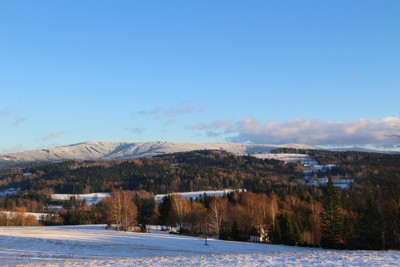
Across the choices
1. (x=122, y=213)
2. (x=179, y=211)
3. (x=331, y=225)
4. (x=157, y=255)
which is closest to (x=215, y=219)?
(x=179, y=211)

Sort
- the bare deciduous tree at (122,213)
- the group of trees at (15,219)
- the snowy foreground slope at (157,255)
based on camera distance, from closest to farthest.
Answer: the snowy foreground slope at (157,255) → the bare deciduous tree at (122,213) → the group of trees at (15,219)

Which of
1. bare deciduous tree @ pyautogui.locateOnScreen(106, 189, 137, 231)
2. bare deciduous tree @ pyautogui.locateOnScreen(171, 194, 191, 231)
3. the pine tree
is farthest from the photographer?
bare deciduous tree @ pyautogui.locateOnScreen(171, 194, 191, 231)

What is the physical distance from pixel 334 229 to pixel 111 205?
50140mm

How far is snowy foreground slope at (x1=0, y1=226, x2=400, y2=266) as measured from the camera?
67.9 ft

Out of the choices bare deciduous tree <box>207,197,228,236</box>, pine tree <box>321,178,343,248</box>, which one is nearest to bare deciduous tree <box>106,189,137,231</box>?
bare deciduous tree <box>207,197,228,236</box>

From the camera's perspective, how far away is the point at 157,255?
40812 mm

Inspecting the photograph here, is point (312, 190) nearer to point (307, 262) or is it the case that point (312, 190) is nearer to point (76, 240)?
point (76, 240)

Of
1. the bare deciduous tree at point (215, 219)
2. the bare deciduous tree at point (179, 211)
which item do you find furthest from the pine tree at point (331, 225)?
the bare deciduous tree at point (179, 211)

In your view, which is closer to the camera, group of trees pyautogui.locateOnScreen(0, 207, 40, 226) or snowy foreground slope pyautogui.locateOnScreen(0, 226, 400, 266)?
snowy foreground slope pyautogui.locateOnScreen(0, 226, 400, 266)

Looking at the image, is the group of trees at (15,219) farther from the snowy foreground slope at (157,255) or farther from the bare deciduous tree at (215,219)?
the snowy foreground slope at (157,255)

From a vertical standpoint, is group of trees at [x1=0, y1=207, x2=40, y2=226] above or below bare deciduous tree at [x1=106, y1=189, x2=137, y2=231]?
below

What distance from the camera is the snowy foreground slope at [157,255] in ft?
67.9

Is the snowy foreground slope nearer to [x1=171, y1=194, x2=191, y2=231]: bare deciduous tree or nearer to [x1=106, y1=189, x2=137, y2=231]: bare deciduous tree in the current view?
[x1=106, y1=189, x2=137, y2=231]: bare deciduous tree

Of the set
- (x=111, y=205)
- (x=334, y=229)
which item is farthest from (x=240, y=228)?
(x=111, y=205)
